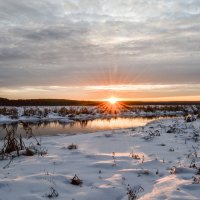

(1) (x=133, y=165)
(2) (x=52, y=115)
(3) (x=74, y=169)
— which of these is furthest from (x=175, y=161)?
(2) (x=52, y=115)

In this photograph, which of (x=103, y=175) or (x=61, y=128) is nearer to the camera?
(x=103, y=175)

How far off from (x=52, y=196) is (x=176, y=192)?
199 centimetres

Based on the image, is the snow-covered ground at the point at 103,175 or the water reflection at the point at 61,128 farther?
the water reflection at the point at 61,128

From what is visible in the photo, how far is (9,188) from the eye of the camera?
17.3 ft

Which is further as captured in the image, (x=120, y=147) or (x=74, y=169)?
(x=120, y=147)

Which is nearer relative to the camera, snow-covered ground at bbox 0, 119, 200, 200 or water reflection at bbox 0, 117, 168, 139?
snow-covered ground at bbox 0, 119, 200, 200

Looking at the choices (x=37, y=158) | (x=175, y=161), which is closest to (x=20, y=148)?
(x=37, y=158)

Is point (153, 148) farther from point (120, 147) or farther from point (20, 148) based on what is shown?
point (20, 148)

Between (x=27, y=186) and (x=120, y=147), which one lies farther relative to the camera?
(x=120, y=147)

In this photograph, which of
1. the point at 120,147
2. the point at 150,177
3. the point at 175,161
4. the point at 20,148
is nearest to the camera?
the point at 150,177

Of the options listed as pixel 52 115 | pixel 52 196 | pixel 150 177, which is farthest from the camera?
pixel 52 115

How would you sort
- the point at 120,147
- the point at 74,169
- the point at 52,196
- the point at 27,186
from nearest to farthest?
the point at 52,196
the point at 27,186
the point at 74,169
the point at 120,147

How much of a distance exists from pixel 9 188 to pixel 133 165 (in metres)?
3.12

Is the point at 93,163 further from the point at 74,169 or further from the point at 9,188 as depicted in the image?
the point at 9,188
